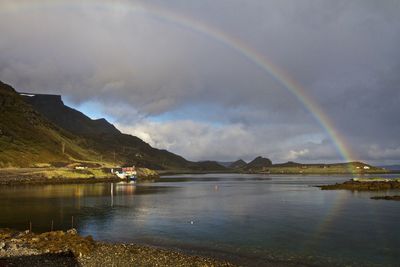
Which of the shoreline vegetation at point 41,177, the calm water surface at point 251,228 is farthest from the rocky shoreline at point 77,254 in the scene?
the shoreline vegetation at point 41,177

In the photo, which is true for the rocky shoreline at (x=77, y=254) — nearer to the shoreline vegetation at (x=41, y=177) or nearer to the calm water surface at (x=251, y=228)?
the calm water surface at (x=251, y=228)

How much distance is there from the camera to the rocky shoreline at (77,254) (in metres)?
30.9

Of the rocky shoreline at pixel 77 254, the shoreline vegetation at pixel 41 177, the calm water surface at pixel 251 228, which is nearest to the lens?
the rocky shoreline at pixel 77 254

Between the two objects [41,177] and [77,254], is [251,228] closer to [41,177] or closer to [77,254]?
[77,254]

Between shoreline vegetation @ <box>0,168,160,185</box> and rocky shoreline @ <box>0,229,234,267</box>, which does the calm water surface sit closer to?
rocky shoreline @ <box>0,229,234,267</box>

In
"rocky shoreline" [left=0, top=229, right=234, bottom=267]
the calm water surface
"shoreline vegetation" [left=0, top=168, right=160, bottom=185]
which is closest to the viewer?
"rocky shoreline" [left=0, top=229, right=234, bottom=267]

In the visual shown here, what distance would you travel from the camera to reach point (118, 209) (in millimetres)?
76812

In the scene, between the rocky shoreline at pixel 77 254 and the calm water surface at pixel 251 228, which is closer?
A: the rocky shoreline at pixel 77 254

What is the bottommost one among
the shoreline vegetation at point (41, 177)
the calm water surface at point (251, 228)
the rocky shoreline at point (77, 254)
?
the calm water surface at point (251, 228)

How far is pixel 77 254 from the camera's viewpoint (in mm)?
33500

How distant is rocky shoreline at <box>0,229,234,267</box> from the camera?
30.9m

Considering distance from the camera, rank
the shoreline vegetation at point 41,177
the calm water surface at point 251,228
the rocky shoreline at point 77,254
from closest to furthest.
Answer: the rocky shoreline at point 77,254
the calm water surface at point 251,228
the shoreline vegetation at point 41,177

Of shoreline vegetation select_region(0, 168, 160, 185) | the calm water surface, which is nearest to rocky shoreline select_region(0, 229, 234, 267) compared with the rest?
the calm water surface

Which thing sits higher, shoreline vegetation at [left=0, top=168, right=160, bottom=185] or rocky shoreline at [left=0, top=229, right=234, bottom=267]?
shoreline vegetation at [left=0, top=168, right=160, bottom=185]
